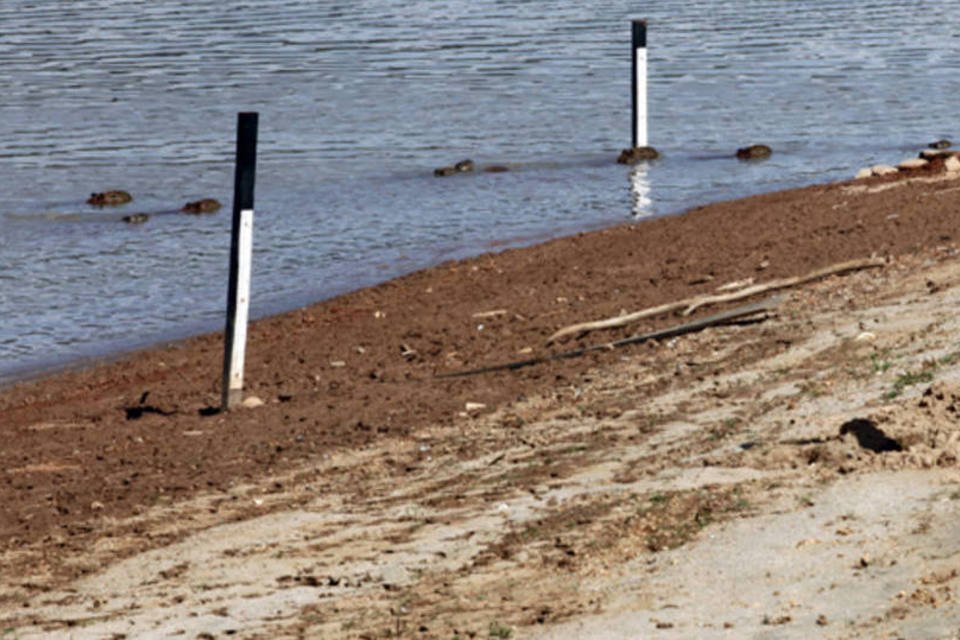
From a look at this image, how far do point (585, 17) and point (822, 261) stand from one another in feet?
90.0

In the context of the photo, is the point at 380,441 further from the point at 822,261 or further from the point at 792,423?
the point at 822,261

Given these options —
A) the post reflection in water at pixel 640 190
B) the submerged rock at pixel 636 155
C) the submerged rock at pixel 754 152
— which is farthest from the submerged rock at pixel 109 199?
the submerged rock at pixel 754 152

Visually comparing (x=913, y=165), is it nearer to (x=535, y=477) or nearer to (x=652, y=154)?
(x=652, y=154)

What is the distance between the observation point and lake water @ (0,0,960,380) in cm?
1867

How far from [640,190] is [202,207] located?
490 centimetres

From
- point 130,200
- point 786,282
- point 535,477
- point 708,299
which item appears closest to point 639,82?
point 130,200

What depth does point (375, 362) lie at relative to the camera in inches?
489

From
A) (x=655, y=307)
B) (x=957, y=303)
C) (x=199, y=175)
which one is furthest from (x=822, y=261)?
(x=199, y=175)

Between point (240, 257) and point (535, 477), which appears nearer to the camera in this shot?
point (535, 477)

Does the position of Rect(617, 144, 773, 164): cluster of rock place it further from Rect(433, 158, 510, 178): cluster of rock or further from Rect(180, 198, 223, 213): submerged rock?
Rect(180, 198, 223, 213): submerged rock

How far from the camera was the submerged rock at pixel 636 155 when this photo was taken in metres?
23.9

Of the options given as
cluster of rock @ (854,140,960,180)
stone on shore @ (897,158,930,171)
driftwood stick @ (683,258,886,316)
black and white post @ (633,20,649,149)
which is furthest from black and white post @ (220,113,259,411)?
black and white post @ (633,20,649,149)

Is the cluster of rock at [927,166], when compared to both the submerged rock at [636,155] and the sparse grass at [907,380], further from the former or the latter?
the sparse grass at [907,380]

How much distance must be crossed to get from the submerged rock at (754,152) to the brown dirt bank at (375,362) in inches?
215
